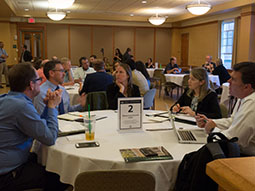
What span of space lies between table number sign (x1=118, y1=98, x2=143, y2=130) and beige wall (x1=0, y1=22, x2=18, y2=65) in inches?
513

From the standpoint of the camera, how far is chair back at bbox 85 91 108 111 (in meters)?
4.23

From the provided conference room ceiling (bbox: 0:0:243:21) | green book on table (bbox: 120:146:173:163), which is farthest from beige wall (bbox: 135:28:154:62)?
green book on table (bbox: 120:146:173:163)

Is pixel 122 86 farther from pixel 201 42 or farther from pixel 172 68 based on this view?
pixel 201 42

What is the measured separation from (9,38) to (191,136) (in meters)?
13.5

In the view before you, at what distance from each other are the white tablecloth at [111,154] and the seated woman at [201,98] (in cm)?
86

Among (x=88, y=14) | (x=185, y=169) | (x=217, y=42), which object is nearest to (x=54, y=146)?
(x=185, y=169)

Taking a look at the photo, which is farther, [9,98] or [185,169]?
[9,98]

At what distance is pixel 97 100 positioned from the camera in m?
4.29

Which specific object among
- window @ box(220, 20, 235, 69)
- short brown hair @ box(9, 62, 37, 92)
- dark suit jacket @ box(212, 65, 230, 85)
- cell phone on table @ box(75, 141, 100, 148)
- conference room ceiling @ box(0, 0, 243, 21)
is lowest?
cell phone on table @ box(75, 141, 100, 148)

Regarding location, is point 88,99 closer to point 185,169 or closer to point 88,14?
point 185,169

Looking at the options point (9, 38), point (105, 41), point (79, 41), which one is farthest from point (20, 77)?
point (105, 41)

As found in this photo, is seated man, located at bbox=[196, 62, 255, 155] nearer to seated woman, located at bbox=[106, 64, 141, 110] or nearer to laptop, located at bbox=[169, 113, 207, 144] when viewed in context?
laptop, located at bbox=[169, 113, 207, 144]

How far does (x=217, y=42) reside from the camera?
1244cm

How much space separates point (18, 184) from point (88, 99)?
2252mm
